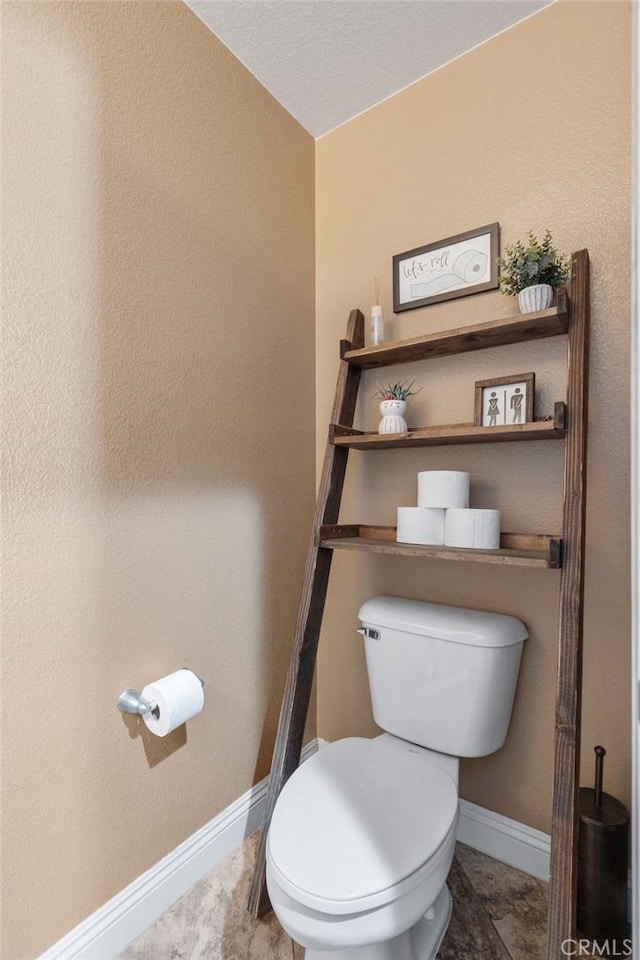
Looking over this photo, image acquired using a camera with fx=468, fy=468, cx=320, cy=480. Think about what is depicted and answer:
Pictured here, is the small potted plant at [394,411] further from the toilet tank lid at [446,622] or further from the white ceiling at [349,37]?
the white ceiling at [349,37]

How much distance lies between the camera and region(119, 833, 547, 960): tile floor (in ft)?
3.65

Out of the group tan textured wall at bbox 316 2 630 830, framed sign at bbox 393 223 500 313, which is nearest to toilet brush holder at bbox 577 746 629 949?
tan textured wall at bbox 316 2 630 830

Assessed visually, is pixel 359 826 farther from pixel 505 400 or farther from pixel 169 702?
pixel 505 400

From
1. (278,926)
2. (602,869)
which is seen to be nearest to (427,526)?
(602,869)

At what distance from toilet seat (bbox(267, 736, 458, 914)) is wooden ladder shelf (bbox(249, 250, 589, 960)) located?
21cm

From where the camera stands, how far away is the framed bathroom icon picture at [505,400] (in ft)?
4.18

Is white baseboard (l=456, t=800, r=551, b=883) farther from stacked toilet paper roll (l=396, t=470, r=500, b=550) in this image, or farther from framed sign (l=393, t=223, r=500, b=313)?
framed sign (l=393, t=223, r=500, b=313)

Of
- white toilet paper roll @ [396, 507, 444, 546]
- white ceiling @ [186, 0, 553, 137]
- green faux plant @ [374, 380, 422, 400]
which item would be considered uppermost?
white ceiling @ [186, 0, 553, 137]

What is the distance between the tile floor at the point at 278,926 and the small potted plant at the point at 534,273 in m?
1.55

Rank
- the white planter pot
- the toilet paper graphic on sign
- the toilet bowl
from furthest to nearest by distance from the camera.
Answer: the toilet paper graphic on sign
the white planter pot
the toilet bowl

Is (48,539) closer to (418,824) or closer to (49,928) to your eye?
(49,928)

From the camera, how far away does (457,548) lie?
1211mm

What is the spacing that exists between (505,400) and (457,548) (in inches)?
17.6

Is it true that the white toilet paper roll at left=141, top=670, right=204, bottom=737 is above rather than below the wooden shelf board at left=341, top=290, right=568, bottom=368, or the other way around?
below
